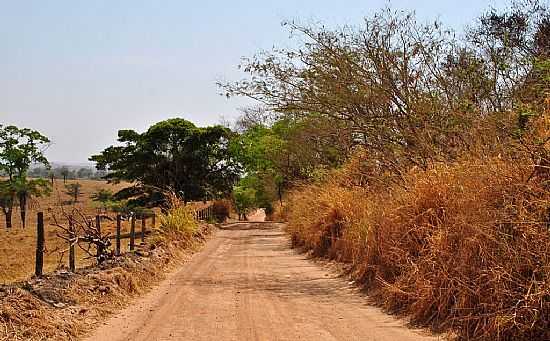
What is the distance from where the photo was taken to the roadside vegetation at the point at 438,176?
820cm

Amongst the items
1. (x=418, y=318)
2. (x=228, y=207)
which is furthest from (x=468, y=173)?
(x=228, y=207)

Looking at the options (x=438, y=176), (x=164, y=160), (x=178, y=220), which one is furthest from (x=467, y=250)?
(x=164, y=160)

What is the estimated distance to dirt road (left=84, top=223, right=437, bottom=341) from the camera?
9086 mm

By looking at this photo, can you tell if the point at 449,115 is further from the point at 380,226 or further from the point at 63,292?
the point at 63,292

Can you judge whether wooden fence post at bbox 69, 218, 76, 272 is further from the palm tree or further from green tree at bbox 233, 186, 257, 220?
green tree at bbox 233, 186, 257, 220

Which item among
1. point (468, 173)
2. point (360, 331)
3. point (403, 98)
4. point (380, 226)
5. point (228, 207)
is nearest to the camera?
point (360, 331)

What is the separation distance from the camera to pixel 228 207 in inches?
1809

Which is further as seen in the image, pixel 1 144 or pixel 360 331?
pixel 1 144

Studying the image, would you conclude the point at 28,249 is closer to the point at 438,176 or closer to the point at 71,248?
the point at 71,248

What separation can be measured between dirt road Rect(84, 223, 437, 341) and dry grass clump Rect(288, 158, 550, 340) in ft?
1.90

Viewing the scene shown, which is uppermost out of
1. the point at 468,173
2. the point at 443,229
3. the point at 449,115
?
the point at 449,115

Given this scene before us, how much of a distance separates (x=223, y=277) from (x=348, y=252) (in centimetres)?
322

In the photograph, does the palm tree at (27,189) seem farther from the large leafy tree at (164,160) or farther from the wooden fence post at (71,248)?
the wooden fence post at (71,248)

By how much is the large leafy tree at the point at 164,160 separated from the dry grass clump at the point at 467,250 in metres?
28.3
